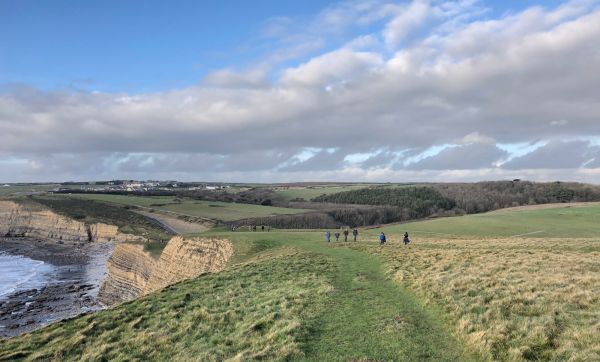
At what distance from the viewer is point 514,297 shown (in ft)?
50.2

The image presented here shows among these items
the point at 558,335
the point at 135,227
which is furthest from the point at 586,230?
the point at 135,227

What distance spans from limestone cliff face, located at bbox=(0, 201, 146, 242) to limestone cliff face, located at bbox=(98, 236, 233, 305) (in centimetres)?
3716

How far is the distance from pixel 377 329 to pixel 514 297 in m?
5.85

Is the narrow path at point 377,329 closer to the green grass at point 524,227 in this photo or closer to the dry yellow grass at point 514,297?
the dry yellow grass at point 514,297

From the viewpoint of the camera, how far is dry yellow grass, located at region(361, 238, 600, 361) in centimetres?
1091

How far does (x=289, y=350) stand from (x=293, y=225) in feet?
264

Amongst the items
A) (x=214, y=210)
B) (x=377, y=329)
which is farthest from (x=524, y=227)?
(x=214, y=210)

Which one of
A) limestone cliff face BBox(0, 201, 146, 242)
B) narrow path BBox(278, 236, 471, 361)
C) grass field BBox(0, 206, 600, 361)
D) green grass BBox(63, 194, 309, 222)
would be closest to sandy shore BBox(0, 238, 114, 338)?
limestone cliff face BBox(0, 201, 146, 242)

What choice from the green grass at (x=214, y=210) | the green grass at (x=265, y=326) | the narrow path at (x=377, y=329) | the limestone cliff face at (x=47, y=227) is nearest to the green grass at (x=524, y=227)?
the green grass at (x=265, y=326)

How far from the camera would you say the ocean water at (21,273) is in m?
52.4

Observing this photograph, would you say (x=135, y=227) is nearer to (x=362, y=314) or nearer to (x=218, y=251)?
(x=218, y=251)

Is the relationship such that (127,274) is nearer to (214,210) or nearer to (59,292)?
(59,292)

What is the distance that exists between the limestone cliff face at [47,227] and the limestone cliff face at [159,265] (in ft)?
122

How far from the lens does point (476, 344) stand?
1126 cm
